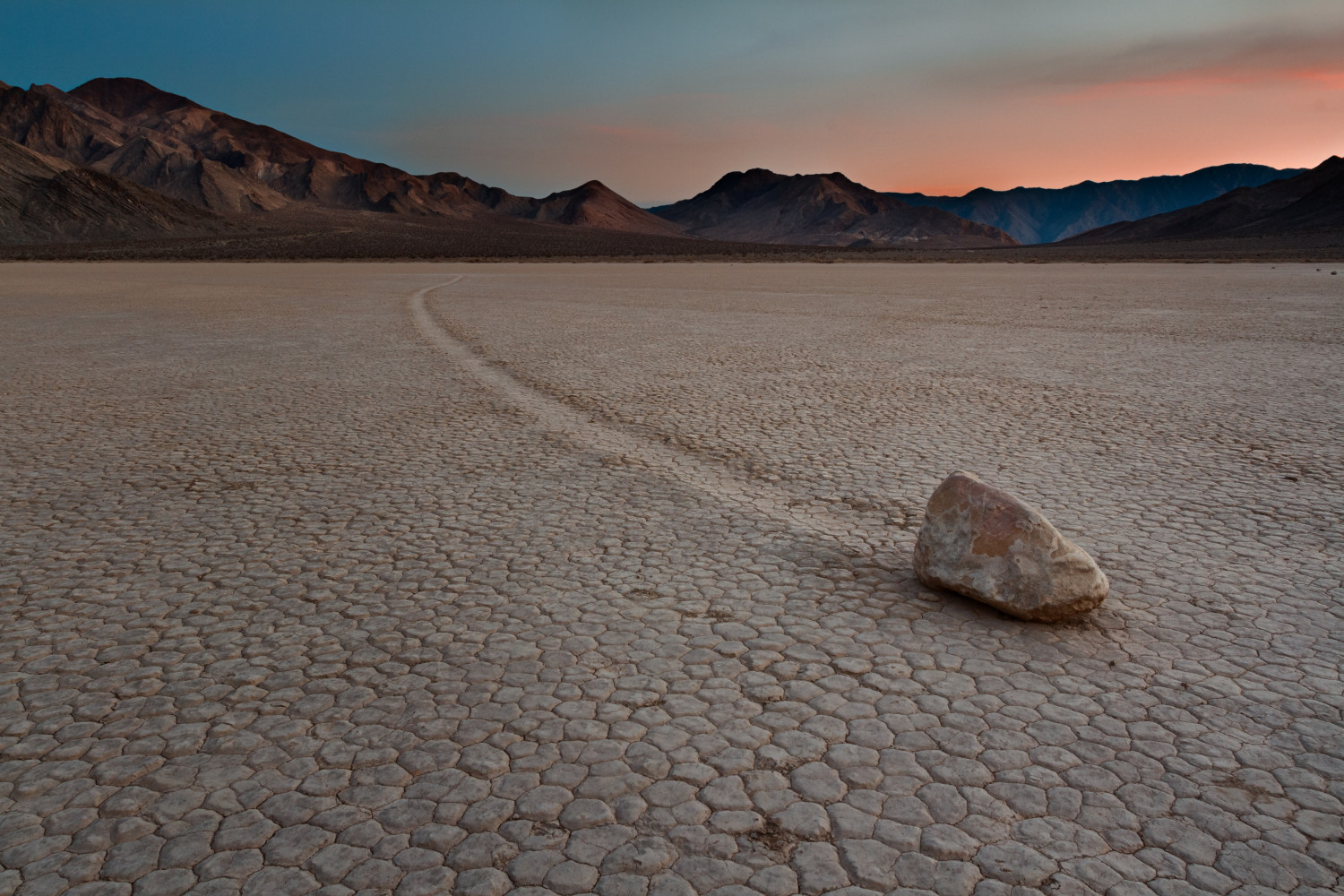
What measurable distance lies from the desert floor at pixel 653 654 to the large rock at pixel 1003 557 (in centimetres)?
9

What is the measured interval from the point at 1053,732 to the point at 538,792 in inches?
55.0

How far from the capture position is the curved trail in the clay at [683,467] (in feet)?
13.7

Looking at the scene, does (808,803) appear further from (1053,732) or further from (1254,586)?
(1254,586)

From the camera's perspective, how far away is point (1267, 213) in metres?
103

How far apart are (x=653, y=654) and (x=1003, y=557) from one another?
1.30 m

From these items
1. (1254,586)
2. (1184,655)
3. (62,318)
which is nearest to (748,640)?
(1184,655)

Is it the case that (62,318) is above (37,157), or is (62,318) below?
below

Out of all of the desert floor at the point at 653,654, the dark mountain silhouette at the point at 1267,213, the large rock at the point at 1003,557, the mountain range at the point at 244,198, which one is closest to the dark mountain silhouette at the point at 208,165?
the mountain range at the point at 244,198

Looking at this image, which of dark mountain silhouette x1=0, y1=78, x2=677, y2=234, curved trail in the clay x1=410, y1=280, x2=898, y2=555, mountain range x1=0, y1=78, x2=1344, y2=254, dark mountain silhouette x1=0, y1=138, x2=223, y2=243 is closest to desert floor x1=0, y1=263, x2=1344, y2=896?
curved trail in the clay x1=410, y1=280, x2=898, y2=555

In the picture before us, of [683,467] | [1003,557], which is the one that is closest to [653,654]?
[1003,557]

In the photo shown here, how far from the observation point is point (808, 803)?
2.19 m


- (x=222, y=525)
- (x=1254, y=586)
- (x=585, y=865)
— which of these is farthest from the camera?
(x=222, y=525)

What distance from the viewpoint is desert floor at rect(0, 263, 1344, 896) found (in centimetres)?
205

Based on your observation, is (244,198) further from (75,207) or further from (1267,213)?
(1267,213)
